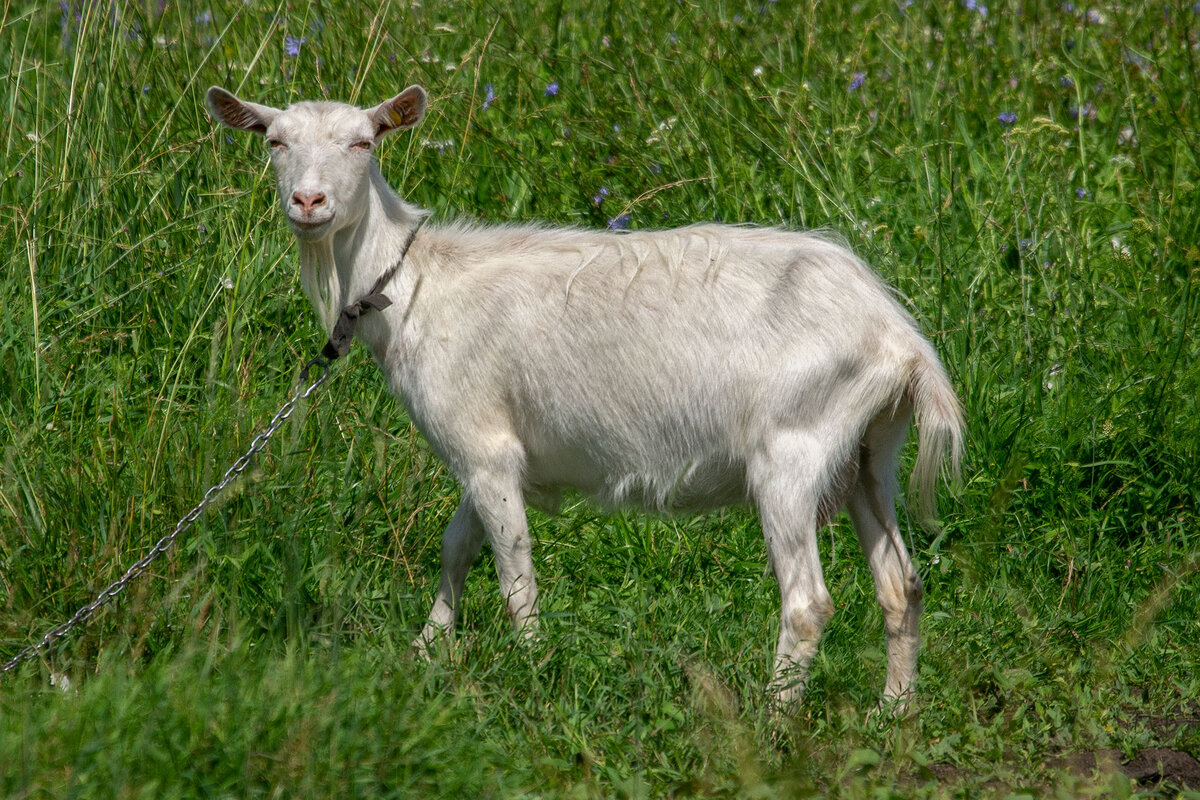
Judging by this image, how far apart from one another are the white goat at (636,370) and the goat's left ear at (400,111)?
0.01 metres

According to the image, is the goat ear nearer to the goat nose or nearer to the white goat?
the white goat

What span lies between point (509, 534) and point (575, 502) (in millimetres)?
1080

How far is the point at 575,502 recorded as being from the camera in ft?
16.3

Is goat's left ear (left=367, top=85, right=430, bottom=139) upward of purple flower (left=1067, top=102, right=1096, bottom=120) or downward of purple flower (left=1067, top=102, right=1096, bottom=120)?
upward

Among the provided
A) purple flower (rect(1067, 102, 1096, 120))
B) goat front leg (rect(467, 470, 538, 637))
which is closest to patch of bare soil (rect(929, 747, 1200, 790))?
goat front leg (rect(467, 470, 538, 637))

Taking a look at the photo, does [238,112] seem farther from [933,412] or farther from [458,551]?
[933,412]

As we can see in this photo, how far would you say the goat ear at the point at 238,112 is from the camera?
4031 millimetres

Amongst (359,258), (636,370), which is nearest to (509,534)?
(636,370)

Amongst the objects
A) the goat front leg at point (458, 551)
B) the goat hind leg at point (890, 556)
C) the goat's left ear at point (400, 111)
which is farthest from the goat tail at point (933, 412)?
the goat's left ear at point (400, 111)

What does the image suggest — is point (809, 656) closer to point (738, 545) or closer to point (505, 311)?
point (738, 545)

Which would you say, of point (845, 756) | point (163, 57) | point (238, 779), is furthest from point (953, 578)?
point (163, 57)

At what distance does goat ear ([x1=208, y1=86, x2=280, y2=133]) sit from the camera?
4.03m

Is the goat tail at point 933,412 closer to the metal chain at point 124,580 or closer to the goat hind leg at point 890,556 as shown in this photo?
the goat hind leg at point 890,556

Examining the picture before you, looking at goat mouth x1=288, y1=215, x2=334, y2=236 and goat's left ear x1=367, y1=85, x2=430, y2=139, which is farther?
goat's left ear x1=367, y1=85, x2=430, y2=139
